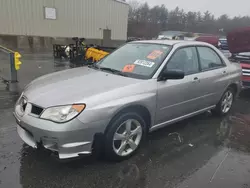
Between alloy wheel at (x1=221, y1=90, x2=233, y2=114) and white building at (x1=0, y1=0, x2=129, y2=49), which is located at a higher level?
white building at (x1=0, y1=0, x2=129, y2=49)

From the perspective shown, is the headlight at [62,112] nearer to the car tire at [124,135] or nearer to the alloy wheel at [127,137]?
the car tire at [124,135]

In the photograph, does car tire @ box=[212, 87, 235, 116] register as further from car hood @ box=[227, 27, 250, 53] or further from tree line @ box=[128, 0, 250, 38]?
tree line @ box=[128, 0, 250, 38]

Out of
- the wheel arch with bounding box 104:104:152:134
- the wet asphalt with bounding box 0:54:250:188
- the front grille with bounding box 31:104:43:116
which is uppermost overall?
the front grille with bounding box 31:104:43:116

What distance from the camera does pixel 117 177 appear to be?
2.78 meters

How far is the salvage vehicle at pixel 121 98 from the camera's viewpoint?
2.59m

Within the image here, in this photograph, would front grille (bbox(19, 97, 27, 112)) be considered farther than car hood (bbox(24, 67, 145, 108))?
Yes

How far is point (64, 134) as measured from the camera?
8.19 ft

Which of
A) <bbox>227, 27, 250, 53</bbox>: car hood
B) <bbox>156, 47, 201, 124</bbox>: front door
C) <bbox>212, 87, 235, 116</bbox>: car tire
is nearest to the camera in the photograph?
<bbox>156, 47, 201, 124</bbox>: front door

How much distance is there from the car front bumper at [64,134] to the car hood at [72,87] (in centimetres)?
24

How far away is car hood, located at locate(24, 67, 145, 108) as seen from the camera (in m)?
2.71

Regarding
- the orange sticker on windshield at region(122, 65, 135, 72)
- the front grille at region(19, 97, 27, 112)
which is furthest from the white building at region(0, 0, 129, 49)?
the orange sticker on windshield at region(122, 65, 135, 72)

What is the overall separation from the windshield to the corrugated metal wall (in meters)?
17.5

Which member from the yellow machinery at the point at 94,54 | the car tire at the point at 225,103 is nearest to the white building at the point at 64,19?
the yellow machinery at the point at 94,54

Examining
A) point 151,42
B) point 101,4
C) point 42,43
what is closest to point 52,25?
point 42,43
